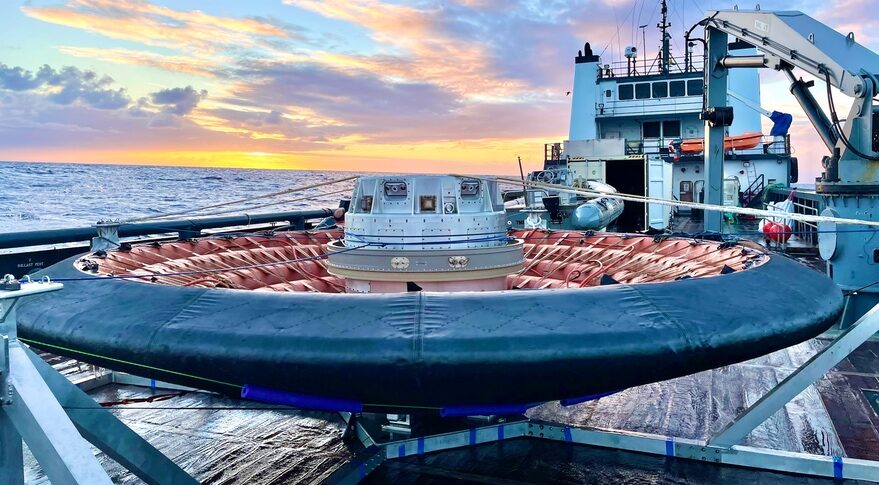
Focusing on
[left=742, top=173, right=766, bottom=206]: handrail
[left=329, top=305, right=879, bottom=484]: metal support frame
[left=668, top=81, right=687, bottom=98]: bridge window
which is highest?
[left=668, top=81, right=687, bottom=98]: bridge window

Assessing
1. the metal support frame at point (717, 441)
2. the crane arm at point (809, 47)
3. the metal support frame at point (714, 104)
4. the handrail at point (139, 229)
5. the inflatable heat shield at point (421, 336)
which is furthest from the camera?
the metal support frame at point (714, 104)

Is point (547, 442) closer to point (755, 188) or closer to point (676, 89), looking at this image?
point (676, 89)

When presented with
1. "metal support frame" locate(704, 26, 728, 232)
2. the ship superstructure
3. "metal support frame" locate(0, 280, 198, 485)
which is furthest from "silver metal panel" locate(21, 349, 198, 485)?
the ship superstructure

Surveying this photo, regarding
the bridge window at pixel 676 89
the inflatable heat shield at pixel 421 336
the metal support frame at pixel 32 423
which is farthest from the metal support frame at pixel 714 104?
the bridge window at pixel 676 89

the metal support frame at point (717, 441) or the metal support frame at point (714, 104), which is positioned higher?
the metal support frame at point (714, 104)

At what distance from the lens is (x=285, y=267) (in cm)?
849

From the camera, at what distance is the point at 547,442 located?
6641 millimetres

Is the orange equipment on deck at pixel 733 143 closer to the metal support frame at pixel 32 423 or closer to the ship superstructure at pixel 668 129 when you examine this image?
the ship superstructure at pixel 668 129

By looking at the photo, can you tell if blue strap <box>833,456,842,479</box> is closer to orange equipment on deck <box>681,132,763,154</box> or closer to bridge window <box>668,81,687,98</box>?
orange equipment on deck <box>681,132,763,154</box>

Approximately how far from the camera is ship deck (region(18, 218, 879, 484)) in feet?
19.5

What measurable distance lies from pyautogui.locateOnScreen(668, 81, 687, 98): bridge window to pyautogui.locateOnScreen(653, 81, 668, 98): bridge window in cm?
20

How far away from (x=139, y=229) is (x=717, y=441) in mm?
10695

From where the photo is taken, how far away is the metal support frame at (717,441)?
18.0 ft

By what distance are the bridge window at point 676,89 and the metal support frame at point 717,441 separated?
29.7 meters
